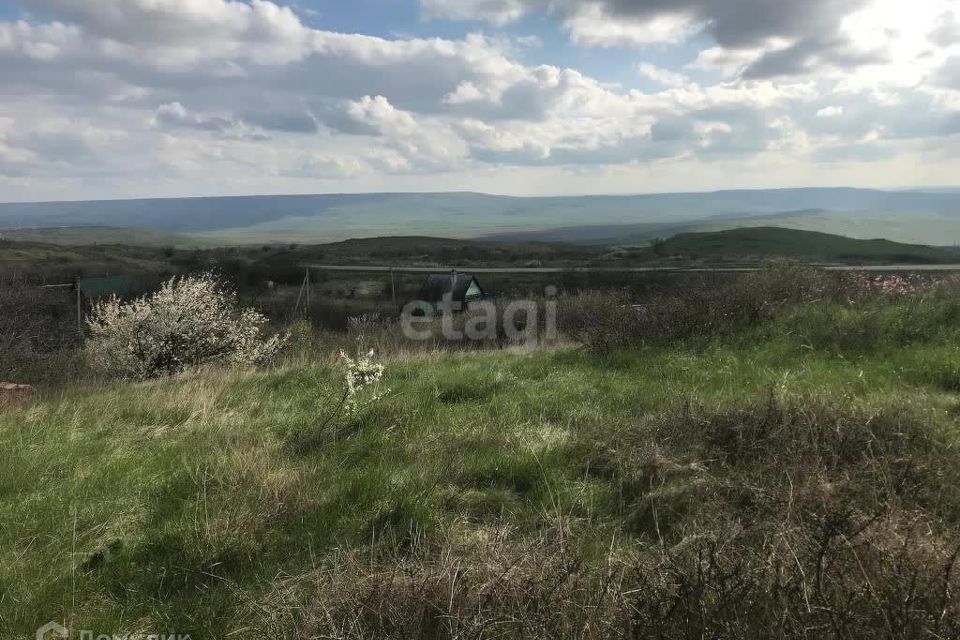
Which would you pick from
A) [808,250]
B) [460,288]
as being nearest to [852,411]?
[460,288]

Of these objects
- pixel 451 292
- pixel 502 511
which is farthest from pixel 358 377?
pixel 451 292

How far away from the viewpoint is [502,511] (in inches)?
155

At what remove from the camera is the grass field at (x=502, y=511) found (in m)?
2.55

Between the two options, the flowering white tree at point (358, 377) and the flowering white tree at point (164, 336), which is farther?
the flowering white tree at point (164, 336)

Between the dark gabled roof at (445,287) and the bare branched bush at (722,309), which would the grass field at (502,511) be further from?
the dark gabled roof at (445,287)

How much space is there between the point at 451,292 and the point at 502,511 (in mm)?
28095

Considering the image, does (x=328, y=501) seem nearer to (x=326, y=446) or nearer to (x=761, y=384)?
(x=326, y=446)

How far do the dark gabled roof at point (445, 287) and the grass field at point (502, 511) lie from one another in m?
24.7

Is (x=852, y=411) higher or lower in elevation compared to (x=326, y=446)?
higher

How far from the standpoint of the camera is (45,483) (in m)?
4.55

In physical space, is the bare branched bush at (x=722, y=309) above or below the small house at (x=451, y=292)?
above

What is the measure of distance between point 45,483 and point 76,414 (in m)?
2.22

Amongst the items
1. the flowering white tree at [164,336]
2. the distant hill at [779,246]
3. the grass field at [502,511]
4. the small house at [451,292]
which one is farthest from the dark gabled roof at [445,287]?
the distant hill at [779,246]

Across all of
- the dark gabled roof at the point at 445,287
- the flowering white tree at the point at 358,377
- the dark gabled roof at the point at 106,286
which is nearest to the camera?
the flowering white tree at the point at 358,377
